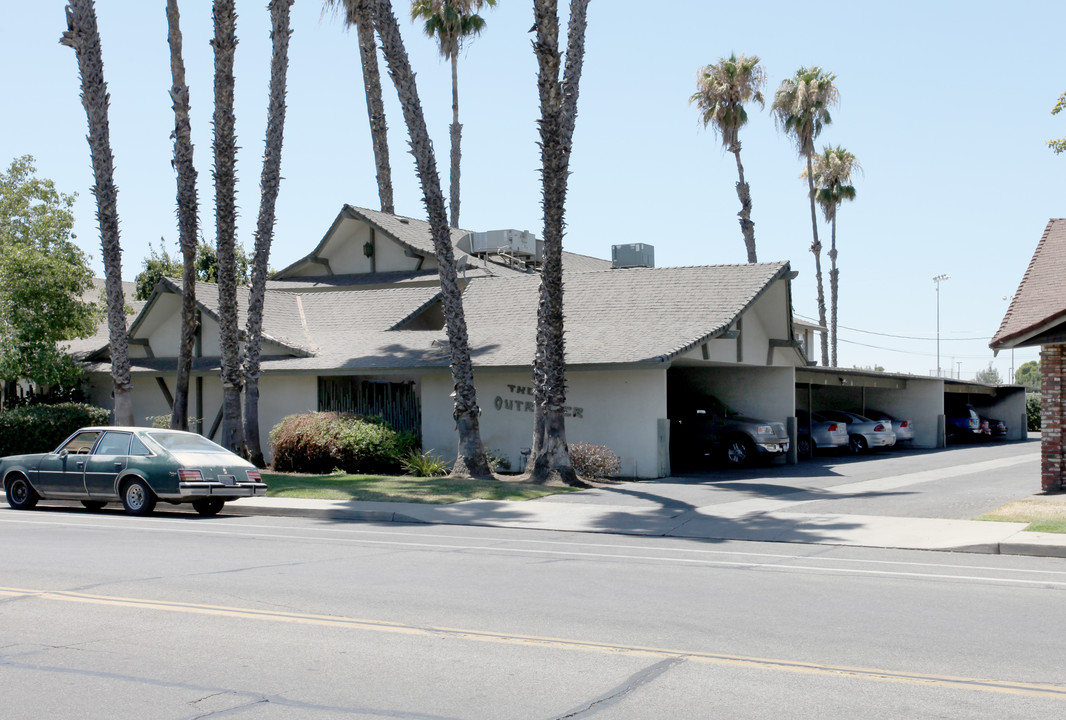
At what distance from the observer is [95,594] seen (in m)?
9.52

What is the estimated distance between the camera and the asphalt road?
6105 mm

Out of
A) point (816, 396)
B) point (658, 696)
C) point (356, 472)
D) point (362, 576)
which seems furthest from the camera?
point (816, 396)

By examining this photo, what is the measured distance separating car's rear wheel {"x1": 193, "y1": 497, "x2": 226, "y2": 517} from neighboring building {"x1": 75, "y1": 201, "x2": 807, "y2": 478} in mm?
7660

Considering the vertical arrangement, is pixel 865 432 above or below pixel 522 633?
above

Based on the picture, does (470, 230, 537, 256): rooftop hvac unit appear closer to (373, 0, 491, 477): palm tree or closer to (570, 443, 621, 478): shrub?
(373, 0, 491, 477): palm tree

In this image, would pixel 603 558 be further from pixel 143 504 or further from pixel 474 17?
pixel 474 17

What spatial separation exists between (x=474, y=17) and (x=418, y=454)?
22.5 meters

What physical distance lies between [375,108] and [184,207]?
13625 mm

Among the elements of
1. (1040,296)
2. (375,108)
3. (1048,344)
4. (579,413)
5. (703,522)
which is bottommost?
(703,522)

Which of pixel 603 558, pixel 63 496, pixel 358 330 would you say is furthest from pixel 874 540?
pixel 358 330

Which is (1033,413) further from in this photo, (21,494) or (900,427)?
(21,494)

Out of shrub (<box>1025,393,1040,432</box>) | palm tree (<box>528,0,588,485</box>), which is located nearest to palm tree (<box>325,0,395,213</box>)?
palm tree (<box>528,0,588,485</box>)

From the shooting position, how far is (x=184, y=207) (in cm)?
2681

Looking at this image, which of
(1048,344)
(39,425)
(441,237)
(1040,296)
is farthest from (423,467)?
(1040,296)
